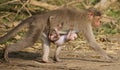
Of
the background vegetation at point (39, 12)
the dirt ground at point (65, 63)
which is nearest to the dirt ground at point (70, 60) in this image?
the dirt ground at point (65, 63)

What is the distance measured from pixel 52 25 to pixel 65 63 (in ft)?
2.75

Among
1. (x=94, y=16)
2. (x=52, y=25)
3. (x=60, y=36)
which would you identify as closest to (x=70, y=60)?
(x=60, y=36)

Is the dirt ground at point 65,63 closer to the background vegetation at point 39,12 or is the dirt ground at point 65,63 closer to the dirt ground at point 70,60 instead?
the dirt ground at point 70,60

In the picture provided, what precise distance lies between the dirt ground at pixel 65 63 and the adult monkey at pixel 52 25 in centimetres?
21

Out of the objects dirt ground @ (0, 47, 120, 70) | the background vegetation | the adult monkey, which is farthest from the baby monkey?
the background vegetation

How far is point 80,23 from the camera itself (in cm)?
945

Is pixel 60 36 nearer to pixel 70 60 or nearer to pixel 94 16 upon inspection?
pixel 70 60

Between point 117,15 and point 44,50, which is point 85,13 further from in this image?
point 117,15

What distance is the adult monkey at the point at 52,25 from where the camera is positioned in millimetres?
8938

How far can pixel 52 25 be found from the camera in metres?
9.16

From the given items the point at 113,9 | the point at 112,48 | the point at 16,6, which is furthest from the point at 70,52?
the point at 113,9

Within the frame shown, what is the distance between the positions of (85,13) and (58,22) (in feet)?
2.43

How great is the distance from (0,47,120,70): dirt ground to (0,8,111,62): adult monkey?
0.67 ft

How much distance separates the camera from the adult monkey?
8938 mm
